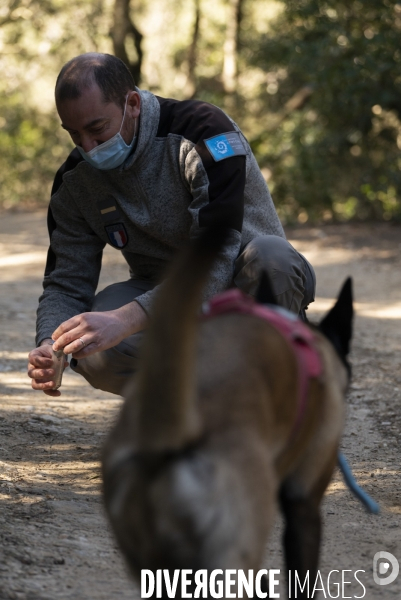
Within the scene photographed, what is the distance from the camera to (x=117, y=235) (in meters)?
3.62

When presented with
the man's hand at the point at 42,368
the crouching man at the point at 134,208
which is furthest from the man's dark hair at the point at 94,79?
the man's hand at the point at 42,368

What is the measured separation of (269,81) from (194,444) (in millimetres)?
13628

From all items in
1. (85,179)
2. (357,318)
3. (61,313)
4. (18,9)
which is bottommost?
(357,318)

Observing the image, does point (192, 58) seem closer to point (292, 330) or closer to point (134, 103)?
point (134, 103)

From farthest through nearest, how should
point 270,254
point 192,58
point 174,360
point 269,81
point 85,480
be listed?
1. point 192,58
2. point 269,81
3. point 85,480
4. point 270,254
5. point 174,360

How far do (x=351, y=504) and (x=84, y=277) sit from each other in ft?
5.23

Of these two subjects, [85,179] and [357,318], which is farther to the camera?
[357,318]

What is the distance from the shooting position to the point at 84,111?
321 cm

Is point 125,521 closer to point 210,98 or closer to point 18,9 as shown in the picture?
point 210,98

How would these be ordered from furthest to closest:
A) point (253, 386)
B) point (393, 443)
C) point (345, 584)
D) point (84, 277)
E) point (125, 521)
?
point (393, 443) → point (84, 277) → point (345, 584) → point (253, 386) → point (125, 521)

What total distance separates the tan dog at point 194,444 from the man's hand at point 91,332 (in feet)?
3.69

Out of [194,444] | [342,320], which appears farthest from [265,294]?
[194,444]

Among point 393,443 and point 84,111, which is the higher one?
point 84,111

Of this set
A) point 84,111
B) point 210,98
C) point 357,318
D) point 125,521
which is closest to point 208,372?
point 125,521
